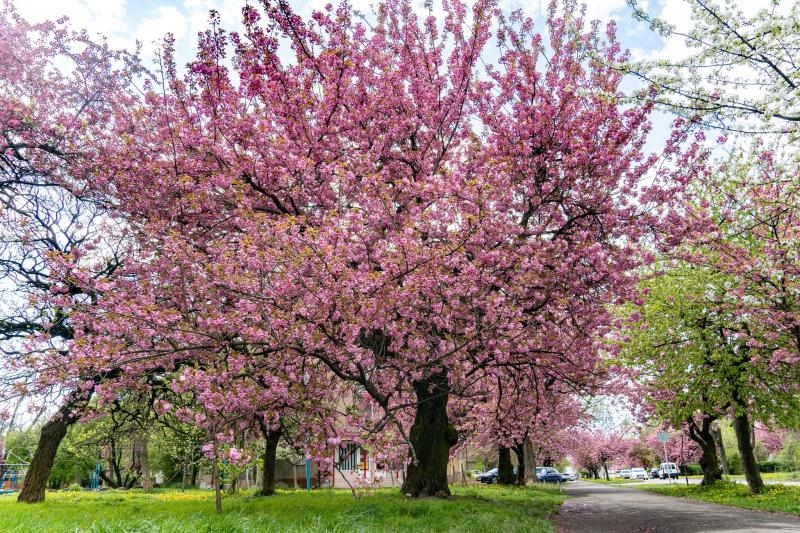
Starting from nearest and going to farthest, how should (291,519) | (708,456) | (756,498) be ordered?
(291,519), (756,498), (708,456)

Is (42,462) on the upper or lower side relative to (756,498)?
upper

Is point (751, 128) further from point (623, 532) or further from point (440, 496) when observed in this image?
point (440, 496)

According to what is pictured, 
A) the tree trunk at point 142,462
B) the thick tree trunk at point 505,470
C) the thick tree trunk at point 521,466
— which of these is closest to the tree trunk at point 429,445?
the thick tree trunk at point 505,470

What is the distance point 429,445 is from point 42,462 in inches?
439

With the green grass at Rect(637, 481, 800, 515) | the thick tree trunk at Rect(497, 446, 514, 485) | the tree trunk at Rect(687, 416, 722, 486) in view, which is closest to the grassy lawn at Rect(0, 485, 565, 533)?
the green grass at Rect(637, 481, 800, 515)

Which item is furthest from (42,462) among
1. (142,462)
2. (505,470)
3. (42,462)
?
(142,462)

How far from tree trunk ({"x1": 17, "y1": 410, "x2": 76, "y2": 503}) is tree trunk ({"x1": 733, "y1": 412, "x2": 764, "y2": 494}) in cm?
2419

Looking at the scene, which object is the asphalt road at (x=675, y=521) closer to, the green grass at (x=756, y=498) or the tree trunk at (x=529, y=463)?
the green grass at (x=756, y=498)

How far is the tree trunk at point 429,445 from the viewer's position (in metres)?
13.6

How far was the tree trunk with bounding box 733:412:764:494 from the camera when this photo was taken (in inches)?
785

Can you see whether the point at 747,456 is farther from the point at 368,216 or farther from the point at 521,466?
the point at 368,216

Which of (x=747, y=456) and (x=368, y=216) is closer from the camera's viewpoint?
(x=368, y=216)

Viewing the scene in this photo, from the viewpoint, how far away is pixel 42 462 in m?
14.2

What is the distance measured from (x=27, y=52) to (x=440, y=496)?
1740 cm
